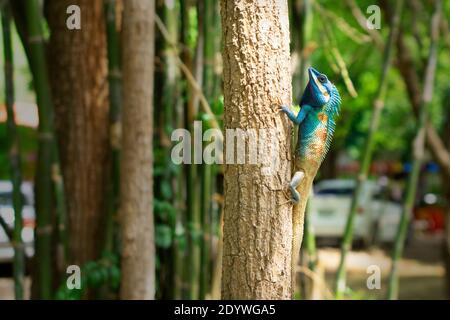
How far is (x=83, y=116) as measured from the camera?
378cm

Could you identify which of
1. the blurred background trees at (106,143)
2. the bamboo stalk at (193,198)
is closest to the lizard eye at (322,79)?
the blurred background trees at (106,143)

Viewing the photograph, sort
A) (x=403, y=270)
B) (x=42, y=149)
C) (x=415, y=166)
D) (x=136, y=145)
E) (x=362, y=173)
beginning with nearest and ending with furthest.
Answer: (x=136, y=145) → (x=42, y=149) → (x=362, y=173) → (x=415, y=166) → (x=403, y=270)

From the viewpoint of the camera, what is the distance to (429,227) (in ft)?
47.4

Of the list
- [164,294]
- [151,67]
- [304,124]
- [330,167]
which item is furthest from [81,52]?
[330,167]

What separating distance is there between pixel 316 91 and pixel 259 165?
34cm

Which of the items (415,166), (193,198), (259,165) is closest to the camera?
(259,165)

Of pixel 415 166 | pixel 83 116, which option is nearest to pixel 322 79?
pixel 83 116

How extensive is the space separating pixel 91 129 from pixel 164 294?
99cm

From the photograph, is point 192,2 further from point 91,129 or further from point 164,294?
point 164,294

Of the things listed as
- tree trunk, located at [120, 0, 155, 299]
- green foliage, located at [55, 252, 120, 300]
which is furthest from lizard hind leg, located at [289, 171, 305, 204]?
green foliage, located at [55, 252, 120, 300]

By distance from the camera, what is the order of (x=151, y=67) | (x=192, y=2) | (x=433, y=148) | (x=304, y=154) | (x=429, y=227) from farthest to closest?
(x=429, y=227) → (x=433, y=148) → (x=192, y=2) → (x=151, y=67) → (x=304, y=154)

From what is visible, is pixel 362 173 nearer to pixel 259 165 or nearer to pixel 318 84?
pixel 318 84

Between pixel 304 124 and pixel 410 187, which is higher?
pixel 304 124

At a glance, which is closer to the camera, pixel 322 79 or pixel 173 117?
pixel 322 79
